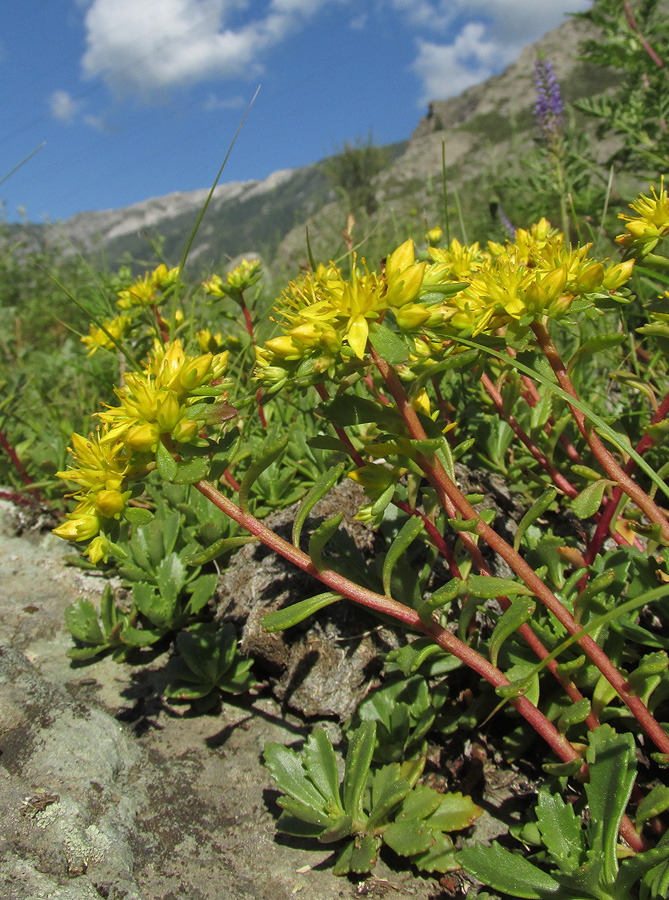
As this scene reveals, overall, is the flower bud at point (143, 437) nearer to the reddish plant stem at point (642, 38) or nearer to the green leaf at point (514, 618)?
the green leaf at point (514, 618)

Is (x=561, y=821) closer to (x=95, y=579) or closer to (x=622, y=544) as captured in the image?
(x=622, y=544)

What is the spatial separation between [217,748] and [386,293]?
5.08 ft

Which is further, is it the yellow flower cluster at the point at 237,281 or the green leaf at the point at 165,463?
the yellow flower cluster at the point at 237,281

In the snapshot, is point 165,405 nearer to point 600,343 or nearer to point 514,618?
point 514,618

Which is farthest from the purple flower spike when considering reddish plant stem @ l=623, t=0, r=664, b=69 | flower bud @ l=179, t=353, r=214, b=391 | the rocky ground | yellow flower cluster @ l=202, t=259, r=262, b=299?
the rocky ground

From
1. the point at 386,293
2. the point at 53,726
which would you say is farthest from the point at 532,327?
the point at 53,726

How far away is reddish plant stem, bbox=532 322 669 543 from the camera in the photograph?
139cm

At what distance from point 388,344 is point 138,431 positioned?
553 millimetres

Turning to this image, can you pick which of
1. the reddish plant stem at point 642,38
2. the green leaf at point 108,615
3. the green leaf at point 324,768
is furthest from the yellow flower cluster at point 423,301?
the reddish plant stem at point 642,38

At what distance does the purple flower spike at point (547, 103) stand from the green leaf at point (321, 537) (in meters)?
3.85

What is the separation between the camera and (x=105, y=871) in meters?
1.36

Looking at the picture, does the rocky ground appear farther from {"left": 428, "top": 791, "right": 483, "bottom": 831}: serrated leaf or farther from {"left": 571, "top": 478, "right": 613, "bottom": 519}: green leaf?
{"left": 571, "top": 478, "right": 613, "bottom": 519}: green leaf

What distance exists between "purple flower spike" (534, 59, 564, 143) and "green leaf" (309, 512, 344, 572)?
12.6ft

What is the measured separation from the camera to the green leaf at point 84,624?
215 cm
